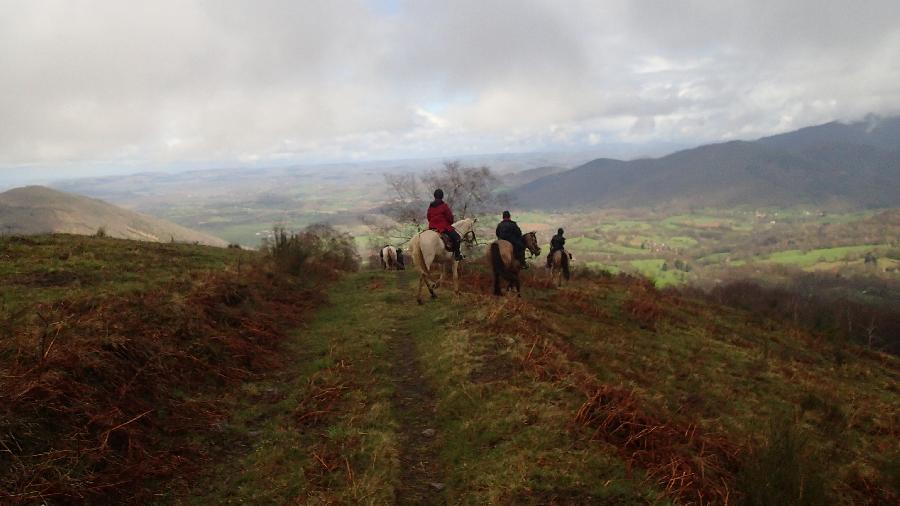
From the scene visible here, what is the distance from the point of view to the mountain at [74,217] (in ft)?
422

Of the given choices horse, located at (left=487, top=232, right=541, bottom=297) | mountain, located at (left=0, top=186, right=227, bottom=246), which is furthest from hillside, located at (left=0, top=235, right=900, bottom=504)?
mountain, located at (left=0, top=186, right=227, bottom=246)

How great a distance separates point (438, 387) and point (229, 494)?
429cm

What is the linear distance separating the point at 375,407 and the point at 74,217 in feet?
607

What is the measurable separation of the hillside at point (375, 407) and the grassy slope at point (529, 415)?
0.05 m

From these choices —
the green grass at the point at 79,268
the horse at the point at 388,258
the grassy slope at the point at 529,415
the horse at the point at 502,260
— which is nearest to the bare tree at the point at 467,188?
the horse at the point at 388,258

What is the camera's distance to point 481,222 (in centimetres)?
4372

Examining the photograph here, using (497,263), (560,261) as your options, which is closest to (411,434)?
(497,263)

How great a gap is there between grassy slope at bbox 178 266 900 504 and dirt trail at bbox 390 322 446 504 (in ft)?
0.15

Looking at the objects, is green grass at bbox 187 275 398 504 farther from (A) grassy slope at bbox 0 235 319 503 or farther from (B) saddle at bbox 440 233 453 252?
(B) saddle at bbox 440 233 453 252

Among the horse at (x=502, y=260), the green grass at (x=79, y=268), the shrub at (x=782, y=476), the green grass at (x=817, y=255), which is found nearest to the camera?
the shrub at (x=782, y=476)

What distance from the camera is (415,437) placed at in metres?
7.74

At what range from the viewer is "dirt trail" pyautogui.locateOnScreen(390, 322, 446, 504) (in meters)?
6.28

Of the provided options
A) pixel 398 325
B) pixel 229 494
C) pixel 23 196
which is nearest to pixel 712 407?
pixel 398 325

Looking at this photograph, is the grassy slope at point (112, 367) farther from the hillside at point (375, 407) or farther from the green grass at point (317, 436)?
the green grass at point (317, 436)
